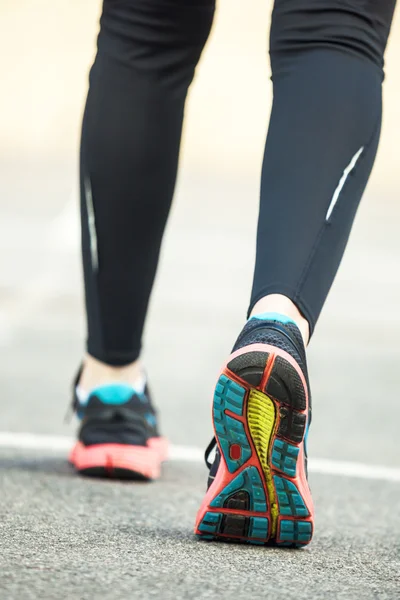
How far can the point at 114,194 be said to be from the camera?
1523mm

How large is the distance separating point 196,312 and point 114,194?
2.34 m

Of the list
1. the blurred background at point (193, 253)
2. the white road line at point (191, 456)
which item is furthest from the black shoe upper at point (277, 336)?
the blurred background at point (193, 253)

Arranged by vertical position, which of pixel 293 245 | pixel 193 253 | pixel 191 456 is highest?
pixel 293 245

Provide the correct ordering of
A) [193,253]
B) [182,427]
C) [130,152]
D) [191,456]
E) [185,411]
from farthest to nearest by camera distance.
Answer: [193,253], [185,411], [182,427], [191,456], [130,152]

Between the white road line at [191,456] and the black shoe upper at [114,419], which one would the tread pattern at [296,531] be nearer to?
the black shoe upper at [114,419]

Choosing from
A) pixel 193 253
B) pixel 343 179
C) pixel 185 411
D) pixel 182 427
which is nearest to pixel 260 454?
pixel 343 179

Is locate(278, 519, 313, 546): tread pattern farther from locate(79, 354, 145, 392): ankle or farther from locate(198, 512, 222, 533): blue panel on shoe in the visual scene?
locate(79, 354, 145, 392): ankle

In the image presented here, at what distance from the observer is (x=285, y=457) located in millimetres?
1078

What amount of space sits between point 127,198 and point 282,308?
1.58 feet

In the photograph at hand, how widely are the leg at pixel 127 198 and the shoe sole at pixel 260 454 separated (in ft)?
1.54

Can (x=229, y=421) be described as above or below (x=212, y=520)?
above

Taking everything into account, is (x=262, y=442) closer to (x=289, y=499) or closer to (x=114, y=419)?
(x=289, y=499)

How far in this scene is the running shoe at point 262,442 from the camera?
105 centimetres

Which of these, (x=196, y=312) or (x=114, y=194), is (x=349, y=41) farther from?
(x=196, y=312)
